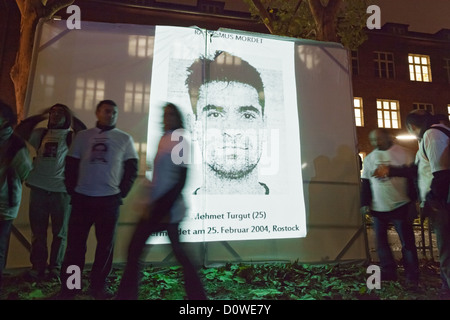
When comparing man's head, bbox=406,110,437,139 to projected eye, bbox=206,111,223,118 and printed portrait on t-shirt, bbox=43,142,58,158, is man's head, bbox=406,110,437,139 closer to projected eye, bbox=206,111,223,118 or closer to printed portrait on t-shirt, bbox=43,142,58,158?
projected eye, bbox=206,111,223,118

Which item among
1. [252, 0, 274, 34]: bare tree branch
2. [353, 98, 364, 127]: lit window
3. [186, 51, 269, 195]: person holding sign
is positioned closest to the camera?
[186, 51, 269, 195]: person holding sign

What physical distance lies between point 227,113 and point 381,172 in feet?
7.13

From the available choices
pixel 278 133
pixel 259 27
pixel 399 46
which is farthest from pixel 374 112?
pixel 278 133

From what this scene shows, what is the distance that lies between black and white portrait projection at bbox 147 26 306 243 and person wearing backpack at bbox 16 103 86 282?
108 centimetres

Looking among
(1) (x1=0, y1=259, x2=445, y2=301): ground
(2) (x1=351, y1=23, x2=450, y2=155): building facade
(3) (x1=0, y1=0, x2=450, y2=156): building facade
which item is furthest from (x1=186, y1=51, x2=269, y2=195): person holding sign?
(2) (x1=351, y1=23, x2=450, y2=155): building facade

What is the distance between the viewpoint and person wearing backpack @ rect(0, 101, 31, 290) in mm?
2932

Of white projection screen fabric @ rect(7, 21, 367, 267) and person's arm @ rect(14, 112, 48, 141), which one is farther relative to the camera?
white projection screen fabric @ rect(7, 21, 367, 267)

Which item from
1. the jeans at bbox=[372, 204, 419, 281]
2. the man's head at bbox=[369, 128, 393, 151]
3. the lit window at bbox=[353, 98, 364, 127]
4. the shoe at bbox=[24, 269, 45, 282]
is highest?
the lit window at bbox=[353, 98, 364, 127]

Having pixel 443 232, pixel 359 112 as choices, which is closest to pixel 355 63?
pixel 359 112

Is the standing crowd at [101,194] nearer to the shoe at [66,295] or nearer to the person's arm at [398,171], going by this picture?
the shoe at [66,295]

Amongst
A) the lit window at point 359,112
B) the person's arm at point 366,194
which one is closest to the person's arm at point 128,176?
the person's arm at point 366,194

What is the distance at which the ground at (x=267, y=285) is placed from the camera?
342cm

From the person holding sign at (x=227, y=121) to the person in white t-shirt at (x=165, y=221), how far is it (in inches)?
60.6

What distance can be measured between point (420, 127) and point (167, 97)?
3228 mm
